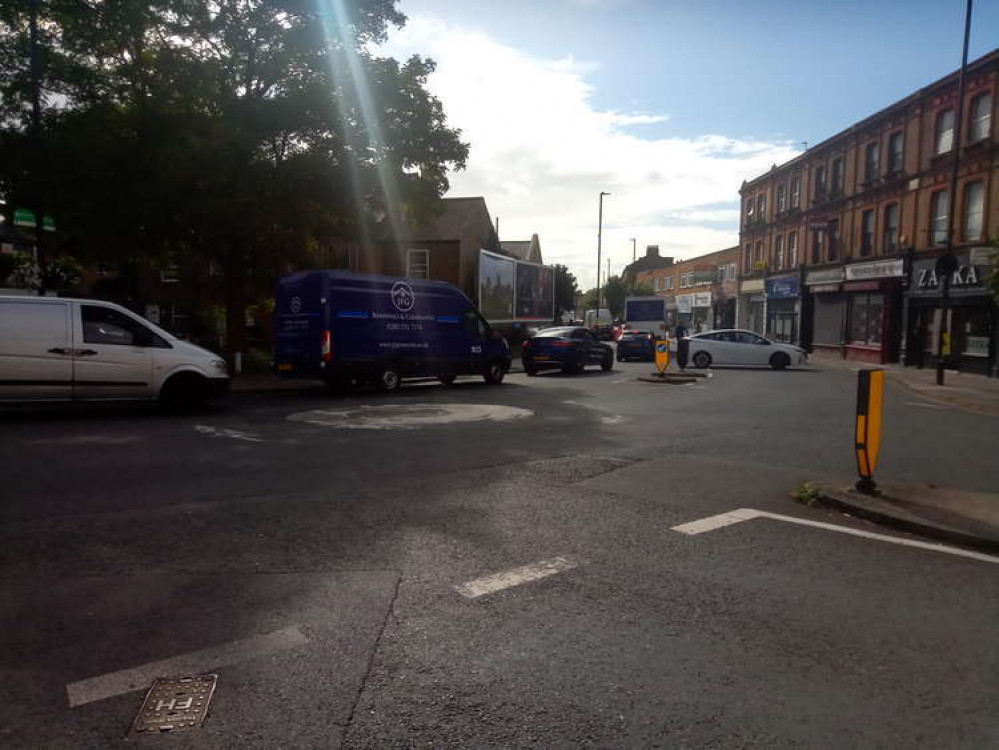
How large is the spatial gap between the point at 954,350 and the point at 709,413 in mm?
18951

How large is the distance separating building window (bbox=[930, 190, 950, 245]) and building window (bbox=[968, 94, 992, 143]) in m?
2.30

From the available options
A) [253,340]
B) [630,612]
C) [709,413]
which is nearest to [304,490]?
[630,612]

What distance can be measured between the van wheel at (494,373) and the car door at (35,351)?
31.8 feet

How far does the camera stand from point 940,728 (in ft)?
8.90

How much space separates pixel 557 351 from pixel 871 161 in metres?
21.2

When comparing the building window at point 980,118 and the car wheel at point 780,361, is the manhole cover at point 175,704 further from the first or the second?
the building window at point 980,118

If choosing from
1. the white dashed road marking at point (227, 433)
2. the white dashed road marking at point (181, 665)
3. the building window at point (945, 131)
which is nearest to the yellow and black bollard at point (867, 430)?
the white dashed road marking at point (181, 665)

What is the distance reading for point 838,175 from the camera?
35906mm

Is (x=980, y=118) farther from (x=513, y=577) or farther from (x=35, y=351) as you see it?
(x=35, y=351)

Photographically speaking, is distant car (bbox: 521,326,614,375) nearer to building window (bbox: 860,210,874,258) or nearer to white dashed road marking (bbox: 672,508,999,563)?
white dashed road marking (bbox: 672,508,999,563)

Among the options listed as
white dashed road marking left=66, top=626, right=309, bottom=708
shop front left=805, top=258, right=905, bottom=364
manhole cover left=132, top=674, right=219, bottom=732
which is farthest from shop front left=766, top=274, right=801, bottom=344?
manhole cover left=132, top=674, right=219, bottom=732

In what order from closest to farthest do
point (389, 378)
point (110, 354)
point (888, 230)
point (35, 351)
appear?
point (35, 351) < point (110, 354) < point (389, 378) < point (888, 230)

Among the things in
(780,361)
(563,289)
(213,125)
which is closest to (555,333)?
(780,361)

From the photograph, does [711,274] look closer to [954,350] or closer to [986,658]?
[954,350]
